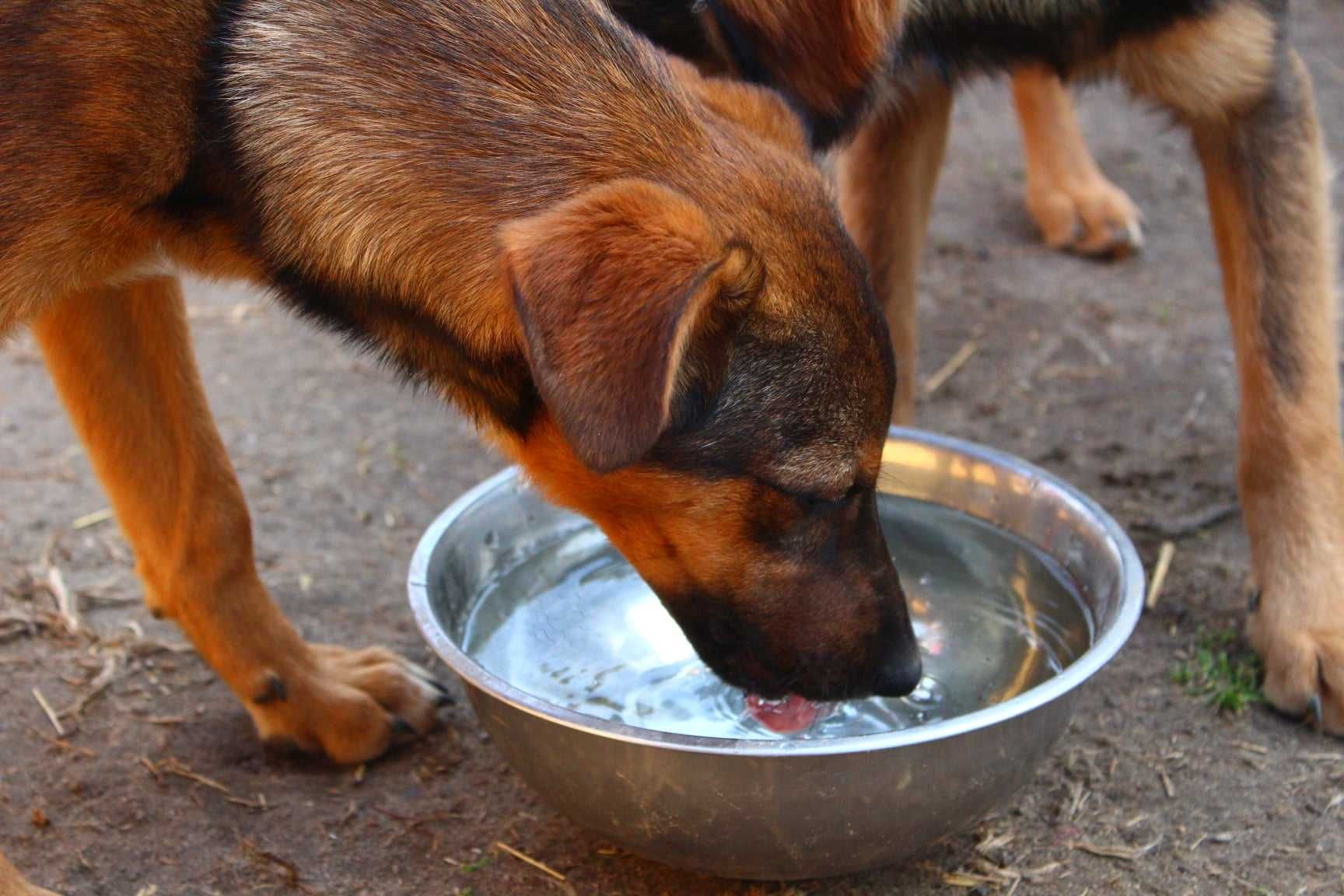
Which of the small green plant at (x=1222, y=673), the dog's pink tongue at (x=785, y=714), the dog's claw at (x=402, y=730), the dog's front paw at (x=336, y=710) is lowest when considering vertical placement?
the small green plant at (x=1222, y=673)

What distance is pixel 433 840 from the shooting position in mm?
3084

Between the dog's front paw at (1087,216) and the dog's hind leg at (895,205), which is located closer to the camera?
the dog's hind leg at (895,205)

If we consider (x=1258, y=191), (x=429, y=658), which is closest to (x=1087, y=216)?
(x=1258, y=191)

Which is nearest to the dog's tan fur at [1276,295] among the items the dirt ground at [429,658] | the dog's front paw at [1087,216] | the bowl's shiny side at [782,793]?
the dirt ground at [429,658]

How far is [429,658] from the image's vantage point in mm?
3818

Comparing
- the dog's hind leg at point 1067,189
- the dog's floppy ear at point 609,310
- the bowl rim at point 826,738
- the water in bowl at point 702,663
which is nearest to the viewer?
the dog's floppy ear at point 609,310

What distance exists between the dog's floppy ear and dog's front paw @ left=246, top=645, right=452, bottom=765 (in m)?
1.47

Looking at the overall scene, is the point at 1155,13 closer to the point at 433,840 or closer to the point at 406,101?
the point at 406,101

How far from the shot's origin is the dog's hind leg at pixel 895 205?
4145 millimetres

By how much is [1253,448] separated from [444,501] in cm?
234

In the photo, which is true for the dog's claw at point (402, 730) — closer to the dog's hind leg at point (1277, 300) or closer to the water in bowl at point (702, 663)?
the water in bowl at point (702, 663)

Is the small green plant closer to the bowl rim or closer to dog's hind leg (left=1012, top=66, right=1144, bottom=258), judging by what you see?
the bowl rim

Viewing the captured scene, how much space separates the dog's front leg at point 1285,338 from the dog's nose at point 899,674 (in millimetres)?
1074

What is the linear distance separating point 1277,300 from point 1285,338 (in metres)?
0.09
